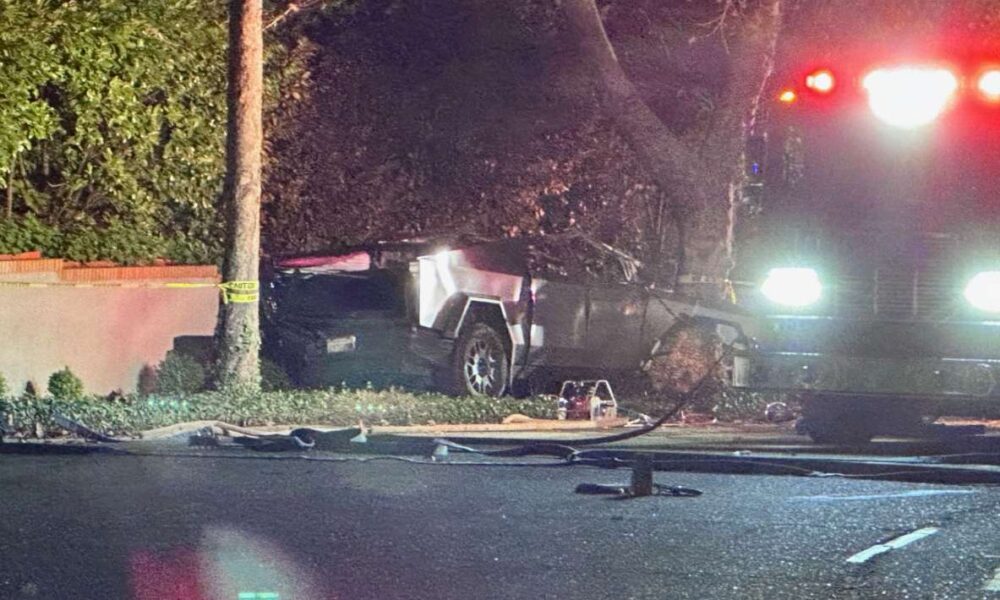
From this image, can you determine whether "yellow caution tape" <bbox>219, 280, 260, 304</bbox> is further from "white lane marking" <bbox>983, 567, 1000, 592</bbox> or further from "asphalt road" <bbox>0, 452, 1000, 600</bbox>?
"white lane marking" <bbox>983, 567, 1000, 592</bbox>

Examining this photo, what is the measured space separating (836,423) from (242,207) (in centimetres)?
595

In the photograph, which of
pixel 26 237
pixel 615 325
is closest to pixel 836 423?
pixel 615 325

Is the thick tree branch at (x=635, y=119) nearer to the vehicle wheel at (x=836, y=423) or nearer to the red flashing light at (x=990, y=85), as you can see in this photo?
the vehicle wheel at (x=836, y=423)

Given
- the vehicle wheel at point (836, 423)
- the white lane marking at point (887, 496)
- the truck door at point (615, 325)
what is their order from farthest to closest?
the truck door at point (615, 325)
the vehicle wheel at point (836, 423)
the white lane marking at point (887, 496)

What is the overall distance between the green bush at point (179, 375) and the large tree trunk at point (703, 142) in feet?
18.8

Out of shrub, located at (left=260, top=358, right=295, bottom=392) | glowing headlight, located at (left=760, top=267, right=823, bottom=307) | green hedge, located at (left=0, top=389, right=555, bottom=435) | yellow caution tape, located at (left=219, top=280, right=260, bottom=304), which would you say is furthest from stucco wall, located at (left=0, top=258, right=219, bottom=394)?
glowing headlight, located at (left=760, top=267, right=823, bottom=307)

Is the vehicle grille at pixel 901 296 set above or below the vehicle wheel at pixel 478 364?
above

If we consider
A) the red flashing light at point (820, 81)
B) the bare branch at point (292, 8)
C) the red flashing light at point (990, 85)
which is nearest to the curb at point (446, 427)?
the red flashing light at point (820, 81)

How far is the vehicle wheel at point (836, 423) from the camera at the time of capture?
39.2ft

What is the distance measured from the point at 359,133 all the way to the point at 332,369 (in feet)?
20.1

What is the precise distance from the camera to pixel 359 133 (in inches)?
834

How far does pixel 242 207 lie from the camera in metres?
15.4

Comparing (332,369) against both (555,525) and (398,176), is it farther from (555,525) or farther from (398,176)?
(555,525)

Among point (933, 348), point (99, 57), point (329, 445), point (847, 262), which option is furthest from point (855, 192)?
point (99, 57)
